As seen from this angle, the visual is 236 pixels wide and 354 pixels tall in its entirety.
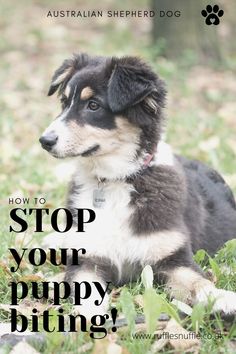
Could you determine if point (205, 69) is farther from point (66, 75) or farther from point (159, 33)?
point (66, 75)

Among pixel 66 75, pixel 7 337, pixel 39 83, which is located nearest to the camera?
pixel 7 337

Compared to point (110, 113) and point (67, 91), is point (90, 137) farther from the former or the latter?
point (67, 91)

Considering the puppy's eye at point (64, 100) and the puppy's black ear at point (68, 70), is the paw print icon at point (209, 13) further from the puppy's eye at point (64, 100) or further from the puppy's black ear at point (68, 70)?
the puppy's eye at point (64, 100)

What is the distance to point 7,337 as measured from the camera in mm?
3605

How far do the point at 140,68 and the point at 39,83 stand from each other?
5883 mm

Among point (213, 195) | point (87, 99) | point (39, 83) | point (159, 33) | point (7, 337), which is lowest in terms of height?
point (7, 337)

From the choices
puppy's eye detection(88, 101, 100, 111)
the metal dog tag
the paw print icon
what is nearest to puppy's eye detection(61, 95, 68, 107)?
puppy's eye detection(88, 101, 100, 111)

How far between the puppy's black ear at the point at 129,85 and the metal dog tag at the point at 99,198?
0.56 metres

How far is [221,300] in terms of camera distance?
3.83 meters

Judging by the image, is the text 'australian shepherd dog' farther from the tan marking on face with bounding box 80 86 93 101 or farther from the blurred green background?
the blurred green background

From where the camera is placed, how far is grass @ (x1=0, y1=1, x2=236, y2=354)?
Answer: 11.9 ft

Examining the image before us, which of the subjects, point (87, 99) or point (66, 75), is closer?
point (87, 99)

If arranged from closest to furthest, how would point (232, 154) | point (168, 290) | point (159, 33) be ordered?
point (168, 290)
point (232, 154)
point (159, 33)

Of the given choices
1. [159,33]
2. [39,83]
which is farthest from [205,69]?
[39,83]
